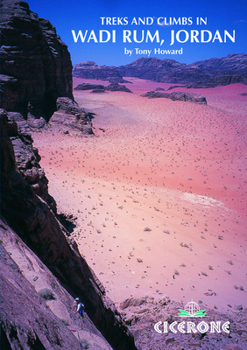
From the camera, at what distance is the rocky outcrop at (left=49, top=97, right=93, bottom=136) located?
25.0m

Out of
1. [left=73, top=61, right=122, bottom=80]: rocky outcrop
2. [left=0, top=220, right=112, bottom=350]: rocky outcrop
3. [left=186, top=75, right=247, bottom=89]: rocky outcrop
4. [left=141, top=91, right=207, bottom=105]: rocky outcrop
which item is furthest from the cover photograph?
[left=73, top=61, right=122, bottom=80]: rocky outcrop

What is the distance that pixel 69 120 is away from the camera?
25.7 metres

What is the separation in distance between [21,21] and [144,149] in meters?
17.3

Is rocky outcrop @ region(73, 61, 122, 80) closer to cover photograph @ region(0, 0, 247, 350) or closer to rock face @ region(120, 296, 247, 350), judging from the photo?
cover photograph @ region(0, 0, 247, 350)

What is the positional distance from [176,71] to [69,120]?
98093 millimetres

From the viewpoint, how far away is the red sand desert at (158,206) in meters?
7.24

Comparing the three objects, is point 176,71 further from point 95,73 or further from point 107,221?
point 107,221

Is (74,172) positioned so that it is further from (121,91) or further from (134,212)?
(121,91)

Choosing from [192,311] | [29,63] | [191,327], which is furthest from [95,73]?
[191,327]

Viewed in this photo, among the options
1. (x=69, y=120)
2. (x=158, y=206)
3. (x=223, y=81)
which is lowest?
(x=158, y=206)

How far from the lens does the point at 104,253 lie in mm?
7961

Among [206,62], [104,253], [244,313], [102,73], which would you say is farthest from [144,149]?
[206,62]

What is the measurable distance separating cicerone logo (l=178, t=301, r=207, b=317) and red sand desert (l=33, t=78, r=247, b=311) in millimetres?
304

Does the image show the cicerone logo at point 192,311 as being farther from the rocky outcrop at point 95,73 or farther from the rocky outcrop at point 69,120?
the rocky outcrop at point 95,73
